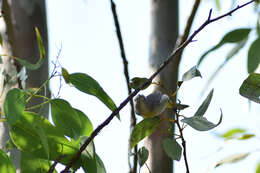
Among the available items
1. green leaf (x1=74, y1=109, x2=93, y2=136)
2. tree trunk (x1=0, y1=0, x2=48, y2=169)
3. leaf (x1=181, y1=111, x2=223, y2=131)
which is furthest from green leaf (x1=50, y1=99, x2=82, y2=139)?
tree trunk (x1=0, y1=0, x2=48, y2=169)

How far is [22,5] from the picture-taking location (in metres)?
0.77

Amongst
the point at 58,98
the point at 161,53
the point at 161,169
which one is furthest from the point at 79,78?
the point at 161,53

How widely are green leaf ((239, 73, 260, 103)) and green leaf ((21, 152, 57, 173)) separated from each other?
219 mm

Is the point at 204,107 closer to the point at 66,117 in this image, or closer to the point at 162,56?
the point at 66,117

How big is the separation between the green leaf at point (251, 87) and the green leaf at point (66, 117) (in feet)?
0.57

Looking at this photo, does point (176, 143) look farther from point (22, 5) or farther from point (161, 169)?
point (22, 5)

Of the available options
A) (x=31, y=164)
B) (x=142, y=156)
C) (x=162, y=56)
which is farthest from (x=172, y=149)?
(x=162, y=56)

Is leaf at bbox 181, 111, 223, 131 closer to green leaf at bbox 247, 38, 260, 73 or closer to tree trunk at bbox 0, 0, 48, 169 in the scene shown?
green leaf at bbox 247, 38, 260, 73

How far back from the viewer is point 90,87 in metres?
0.43

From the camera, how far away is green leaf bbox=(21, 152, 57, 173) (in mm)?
426

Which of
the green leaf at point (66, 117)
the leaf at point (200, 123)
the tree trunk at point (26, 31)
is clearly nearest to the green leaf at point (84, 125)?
the green leaf at point (66, 117)

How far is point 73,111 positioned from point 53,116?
0.08ft

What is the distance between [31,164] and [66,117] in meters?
0.07

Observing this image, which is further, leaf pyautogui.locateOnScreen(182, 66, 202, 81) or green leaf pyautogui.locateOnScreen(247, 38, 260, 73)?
green leaf pyautogui.locateOnScreen(247, 38, 260, 73)
